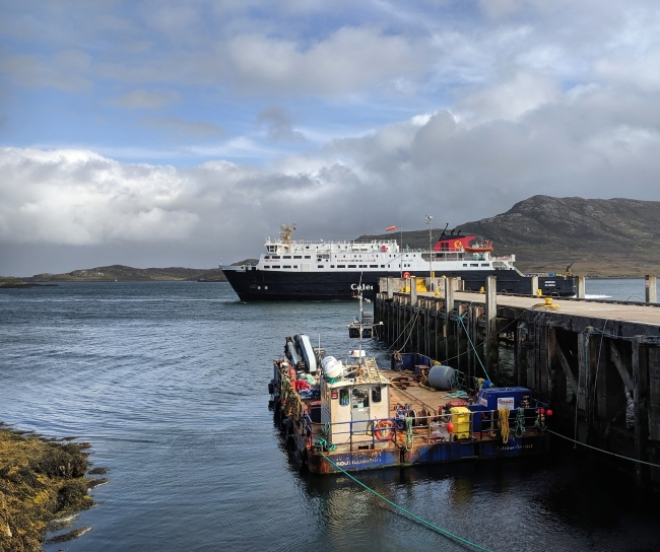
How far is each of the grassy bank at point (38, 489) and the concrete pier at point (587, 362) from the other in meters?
13.4

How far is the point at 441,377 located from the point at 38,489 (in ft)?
45.6

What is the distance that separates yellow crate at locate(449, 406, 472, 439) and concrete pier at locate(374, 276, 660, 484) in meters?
3.01

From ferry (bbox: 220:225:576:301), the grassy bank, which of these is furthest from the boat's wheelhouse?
ferry (bbox: 220:225:576:301)

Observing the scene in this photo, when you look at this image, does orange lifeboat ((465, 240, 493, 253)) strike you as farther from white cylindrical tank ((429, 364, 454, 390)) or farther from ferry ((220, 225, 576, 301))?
white cylindrical tank ((429, 364, 454, 390))

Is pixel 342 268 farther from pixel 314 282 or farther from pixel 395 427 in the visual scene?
pixel 395 427

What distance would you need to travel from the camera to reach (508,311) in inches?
887

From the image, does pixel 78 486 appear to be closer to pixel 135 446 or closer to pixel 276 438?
pixel 135 446

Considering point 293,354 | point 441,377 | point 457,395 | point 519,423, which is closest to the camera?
point 519,423

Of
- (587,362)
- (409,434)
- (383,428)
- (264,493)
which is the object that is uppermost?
(587,362)

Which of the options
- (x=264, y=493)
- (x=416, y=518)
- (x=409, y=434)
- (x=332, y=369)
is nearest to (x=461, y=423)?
(x=409, y=434)

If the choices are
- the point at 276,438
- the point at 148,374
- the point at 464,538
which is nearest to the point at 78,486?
the point at 276,438

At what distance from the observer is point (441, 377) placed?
22.8 meters

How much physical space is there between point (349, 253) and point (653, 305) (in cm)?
7308

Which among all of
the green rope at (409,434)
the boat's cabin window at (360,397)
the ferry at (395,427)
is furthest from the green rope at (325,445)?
the green rope at (409,434)
